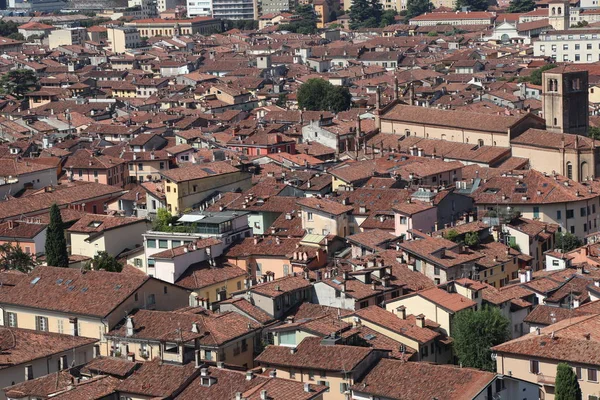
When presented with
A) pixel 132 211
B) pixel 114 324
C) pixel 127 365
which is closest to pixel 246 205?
pixel 132 211

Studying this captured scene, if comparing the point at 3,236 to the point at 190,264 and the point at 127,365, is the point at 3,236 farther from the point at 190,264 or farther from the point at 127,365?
the point at 127,365

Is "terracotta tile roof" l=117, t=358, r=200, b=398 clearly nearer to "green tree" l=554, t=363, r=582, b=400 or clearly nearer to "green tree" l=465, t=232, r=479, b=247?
"green tree" l=554, t=363, r=582, b=400

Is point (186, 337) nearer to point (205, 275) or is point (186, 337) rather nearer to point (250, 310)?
point (250, 310)

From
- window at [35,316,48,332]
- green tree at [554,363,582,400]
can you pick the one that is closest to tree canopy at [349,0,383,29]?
window at [35,316,48,332]

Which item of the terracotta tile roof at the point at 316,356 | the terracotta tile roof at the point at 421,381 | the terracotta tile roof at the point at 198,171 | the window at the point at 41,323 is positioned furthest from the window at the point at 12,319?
the terracotta tile roof at the point at 198,171

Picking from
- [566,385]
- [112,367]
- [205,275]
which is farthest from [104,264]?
[566,385]

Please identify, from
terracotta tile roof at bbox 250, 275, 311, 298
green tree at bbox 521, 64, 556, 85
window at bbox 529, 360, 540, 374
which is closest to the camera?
window at bbox 529, 360, 540, 374
